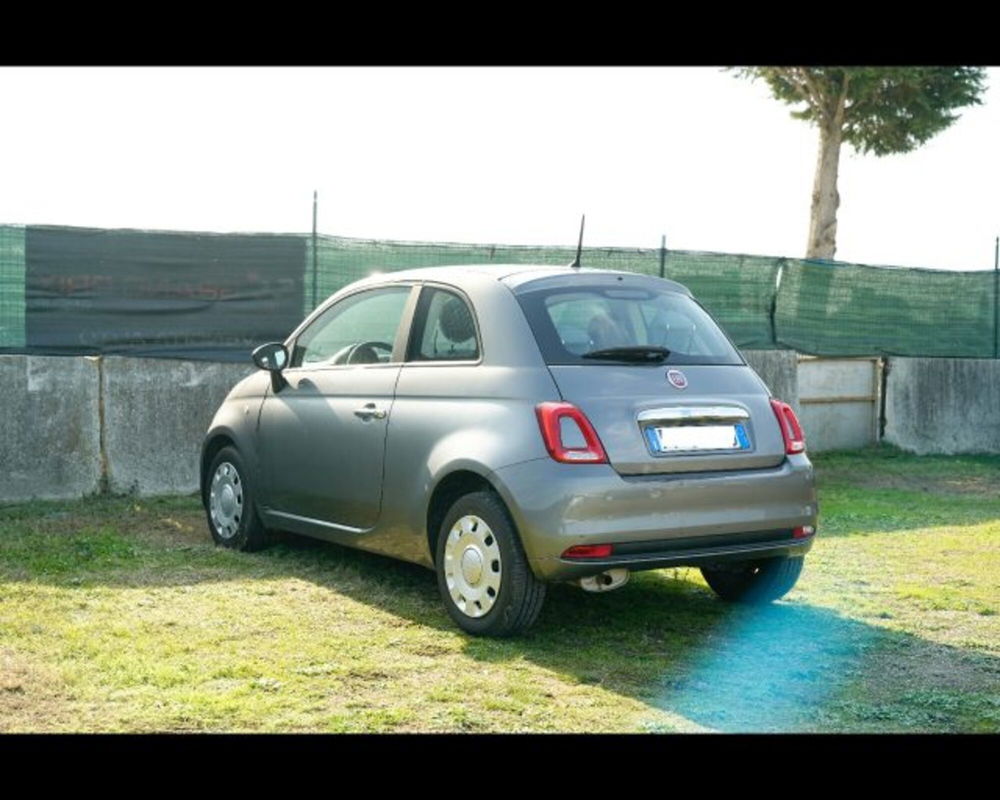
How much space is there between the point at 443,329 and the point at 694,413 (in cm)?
142

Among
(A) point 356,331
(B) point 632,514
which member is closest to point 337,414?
(A) point 356,331

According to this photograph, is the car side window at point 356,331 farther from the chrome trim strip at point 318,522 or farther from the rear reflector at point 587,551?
the rear reflector at point 587,551

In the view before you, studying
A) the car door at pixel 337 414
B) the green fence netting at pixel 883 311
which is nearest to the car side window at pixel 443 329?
the car door at pixel 337 414

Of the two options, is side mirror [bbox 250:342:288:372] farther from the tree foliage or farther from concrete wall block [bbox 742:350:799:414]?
the tree foliage

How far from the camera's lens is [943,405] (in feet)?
57.0

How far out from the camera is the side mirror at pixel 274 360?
26.4 feet

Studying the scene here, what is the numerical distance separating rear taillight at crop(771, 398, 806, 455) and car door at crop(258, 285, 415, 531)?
1944mm

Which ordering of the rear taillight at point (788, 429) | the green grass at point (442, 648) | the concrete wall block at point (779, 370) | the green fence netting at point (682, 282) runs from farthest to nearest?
the concrete wall block at point (779, 370)
the green fence netting at point (682, 282)
the rear taillight at point (788, 429)
the green grass at point (442, 648)

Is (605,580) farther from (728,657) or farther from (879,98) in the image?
→ (879,98)

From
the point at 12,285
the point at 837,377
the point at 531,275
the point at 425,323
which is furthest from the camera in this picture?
the point at 837,377

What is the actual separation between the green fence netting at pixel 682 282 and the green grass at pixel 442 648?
287 cm

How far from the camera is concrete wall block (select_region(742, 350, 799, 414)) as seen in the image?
49.5 ft
